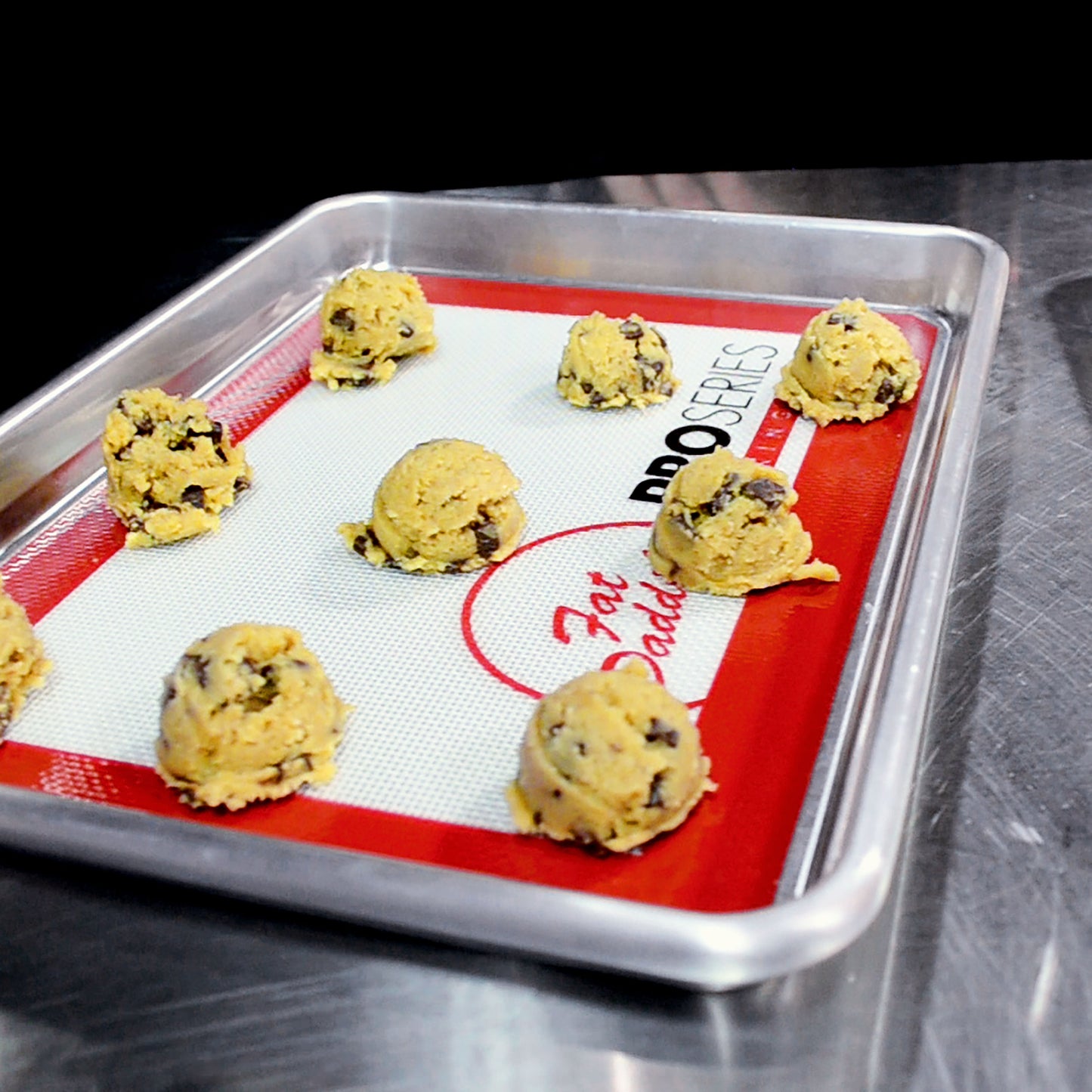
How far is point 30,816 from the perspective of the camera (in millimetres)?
998

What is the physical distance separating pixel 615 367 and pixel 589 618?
18.3 inches

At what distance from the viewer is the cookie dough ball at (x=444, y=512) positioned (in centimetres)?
139

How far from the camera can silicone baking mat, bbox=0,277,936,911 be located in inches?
43.4

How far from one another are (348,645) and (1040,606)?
29.2 inches

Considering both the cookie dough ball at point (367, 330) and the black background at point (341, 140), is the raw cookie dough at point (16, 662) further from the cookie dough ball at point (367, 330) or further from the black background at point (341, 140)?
the black background at point (341, 140)

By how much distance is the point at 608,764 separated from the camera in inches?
40.4

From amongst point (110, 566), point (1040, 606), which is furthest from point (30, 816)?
point (1040, 606)

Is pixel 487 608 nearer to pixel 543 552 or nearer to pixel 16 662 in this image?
pixel 543 552

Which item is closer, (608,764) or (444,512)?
(608,764)

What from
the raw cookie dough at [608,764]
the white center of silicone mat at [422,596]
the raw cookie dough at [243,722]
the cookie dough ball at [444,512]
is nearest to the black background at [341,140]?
the white center of silicone mat at [422,596]

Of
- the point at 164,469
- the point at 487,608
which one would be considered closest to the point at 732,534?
the point at 487,608

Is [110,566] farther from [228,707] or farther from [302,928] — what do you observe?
[302,928]

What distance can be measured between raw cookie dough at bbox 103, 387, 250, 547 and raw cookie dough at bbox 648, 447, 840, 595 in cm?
57

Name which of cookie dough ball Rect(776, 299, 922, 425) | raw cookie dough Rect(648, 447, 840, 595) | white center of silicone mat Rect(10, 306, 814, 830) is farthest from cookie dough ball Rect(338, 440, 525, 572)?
cookie dough ball Rect(776, 299, 922, 425)
